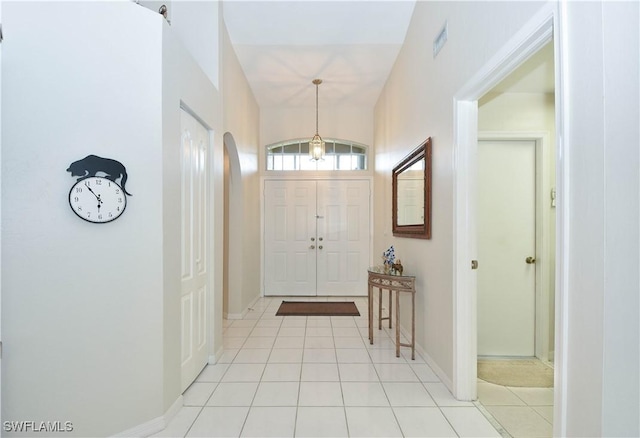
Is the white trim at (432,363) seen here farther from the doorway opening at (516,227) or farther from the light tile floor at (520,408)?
the doorway opening at (516,227)

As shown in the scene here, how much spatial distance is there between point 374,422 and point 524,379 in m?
1.56

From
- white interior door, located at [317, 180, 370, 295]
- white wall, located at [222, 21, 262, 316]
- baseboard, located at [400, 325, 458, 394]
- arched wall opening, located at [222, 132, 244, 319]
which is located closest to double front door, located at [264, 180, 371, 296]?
white interior door, located at [317, 180, 370, 295]

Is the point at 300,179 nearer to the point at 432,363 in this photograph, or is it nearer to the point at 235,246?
the point at 235,246

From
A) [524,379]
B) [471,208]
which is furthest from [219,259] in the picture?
[524,379]

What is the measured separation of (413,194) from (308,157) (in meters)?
3.09

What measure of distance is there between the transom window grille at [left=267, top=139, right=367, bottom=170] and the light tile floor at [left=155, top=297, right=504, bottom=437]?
3364mm

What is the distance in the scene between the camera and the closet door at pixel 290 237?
655cm

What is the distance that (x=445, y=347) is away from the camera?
9.62 feet

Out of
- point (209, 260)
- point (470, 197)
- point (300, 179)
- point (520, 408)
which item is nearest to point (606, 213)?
point (470, 197)

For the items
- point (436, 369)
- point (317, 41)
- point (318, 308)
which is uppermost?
point (317, 41)

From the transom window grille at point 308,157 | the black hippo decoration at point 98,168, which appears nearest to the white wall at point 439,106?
the transom window grille at point 308,157

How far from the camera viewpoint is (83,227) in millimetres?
2090

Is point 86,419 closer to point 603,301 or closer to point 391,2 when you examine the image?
point 603,301

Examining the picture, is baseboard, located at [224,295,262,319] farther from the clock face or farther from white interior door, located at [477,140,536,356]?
the clock face
